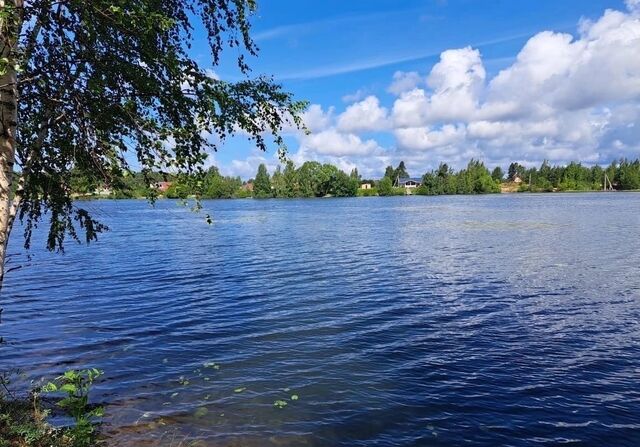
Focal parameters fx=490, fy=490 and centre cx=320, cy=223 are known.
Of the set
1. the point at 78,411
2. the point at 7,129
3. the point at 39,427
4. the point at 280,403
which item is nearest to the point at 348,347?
the point at 280,403

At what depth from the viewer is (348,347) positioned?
16.3 meters

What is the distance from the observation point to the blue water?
1110 cm

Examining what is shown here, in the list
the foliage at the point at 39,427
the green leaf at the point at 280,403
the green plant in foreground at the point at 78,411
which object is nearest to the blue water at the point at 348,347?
the green leaf at the point at 280,403

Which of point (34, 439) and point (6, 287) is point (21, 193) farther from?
point (6, 287)

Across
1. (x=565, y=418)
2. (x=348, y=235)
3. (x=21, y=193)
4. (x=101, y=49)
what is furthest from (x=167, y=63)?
(x=348, y=235)

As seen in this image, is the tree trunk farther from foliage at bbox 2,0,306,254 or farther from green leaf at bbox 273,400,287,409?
green leaf at bbox 273,400,287,409

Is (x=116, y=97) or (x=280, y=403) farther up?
(x=116, y=97)

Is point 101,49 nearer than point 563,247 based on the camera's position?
Yes

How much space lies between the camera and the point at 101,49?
22.6 feet

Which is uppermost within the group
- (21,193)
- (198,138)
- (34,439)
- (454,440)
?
(198,138)

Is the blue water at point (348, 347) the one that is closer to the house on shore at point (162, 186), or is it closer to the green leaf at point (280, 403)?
the green leaf at point (280, 403)

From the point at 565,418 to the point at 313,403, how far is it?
5916mm

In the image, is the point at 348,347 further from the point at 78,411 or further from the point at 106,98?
the point at 106,98

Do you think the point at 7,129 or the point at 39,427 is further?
the point at 39,427
